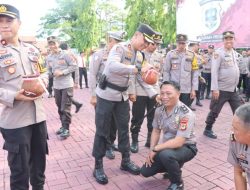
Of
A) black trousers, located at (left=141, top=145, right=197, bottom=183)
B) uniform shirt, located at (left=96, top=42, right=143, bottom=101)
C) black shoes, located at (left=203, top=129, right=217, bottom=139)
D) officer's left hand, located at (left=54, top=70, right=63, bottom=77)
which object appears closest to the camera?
black trousers, located at (left=141, top=145, right=197, bottom=183)

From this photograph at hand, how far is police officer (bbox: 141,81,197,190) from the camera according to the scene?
313cm

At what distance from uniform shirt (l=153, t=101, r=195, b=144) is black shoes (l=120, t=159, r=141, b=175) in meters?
0.61

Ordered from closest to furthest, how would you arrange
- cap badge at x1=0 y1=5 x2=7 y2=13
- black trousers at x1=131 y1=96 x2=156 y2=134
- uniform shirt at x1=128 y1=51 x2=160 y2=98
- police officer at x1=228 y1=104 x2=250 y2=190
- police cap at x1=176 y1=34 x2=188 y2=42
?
police officer at x1=228 y1=104 x2=250 y2=190 → cap badge at x1=0 y1=5 x2=7 y2=13 → uniform shirt at x1=128 y1=51 x2=160 y2=98 → black trousers at x1=131 y1=96 x2=156 y2=134 → police cap at x1=176 y1=34 x2=188 y2=42

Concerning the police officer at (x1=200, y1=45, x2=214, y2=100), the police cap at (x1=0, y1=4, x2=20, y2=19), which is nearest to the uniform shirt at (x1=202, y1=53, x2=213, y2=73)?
the police officer at (x1=200, y1=45, x2=214, y2=100)

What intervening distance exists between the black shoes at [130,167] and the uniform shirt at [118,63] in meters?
0.89

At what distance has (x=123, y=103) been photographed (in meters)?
3.59

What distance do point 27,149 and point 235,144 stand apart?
1.84m

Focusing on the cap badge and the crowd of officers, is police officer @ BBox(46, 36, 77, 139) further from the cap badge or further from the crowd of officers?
the cap badge

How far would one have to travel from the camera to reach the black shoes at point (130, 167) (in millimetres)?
3659

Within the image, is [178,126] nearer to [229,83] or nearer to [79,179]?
[79,179]

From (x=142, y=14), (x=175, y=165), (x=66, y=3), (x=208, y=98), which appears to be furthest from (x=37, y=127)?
(x=66, y=3)

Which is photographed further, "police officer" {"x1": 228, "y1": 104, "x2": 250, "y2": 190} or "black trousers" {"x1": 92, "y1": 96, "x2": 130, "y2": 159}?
"black trousers" {"x1": 92, "y1": 96, "x2": 130, "y2": 159}

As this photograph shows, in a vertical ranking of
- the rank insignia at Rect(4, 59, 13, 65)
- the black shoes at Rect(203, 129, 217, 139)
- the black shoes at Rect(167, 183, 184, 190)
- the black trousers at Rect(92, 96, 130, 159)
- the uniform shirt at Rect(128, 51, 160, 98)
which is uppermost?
the rank insignia at Rect(4, 59, 13, 65)

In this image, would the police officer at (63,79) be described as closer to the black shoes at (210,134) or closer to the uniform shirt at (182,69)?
the uniform shirt at (182,69)
